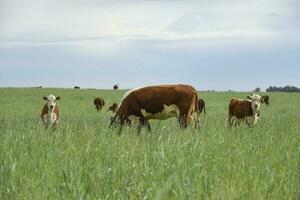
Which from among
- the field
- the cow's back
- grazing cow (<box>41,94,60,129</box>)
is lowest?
A: grazing cow (<box>41,94,60,129</box>)

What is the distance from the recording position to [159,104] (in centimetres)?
1425

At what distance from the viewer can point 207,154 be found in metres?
5.82

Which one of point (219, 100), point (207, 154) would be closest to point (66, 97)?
point (219, 100)

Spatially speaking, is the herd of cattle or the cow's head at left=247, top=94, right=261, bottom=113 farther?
the cow's head at left=247, top=94, right=261, bottom=113

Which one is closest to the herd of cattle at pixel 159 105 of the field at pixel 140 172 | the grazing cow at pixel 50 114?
the grazing cow at pixel 50 114

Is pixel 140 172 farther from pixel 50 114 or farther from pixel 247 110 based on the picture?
pixel 247 110

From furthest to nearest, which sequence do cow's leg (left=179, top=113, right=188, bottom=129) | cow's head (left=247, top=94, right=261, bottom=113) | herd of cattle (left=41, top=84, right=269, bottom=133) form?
cow's head (left=247, top=94, right=261, bottom=113)
herd of cattle (left=41, top=84, right=269, bottom=133)
cow's leg (left=179, top=113, right=188, bottom=129)

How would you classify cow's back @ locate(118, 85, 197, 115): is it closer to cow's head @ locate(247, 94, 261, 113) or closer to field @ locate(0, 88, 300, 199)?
cow's head @ locate(247, 94, 261, 113)

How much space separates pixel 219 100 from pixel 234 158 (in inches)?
1866

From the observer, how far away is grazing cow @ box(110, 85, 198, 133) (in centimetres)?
1426

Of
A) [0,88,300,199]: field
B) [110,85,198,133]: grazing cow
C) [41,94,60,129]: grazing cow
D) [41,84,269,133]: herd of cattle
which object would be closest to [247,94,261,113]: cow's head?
[41,84,269,133]: herd of cattle

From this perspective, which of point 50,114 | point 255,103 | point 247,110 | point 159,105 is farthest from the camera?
point 247,110

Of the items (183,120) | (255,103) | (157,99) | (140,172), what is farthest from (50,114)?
(140,172)

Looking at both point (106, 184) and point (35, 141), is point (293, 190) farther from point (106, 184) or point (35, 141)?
point (35, 141)
